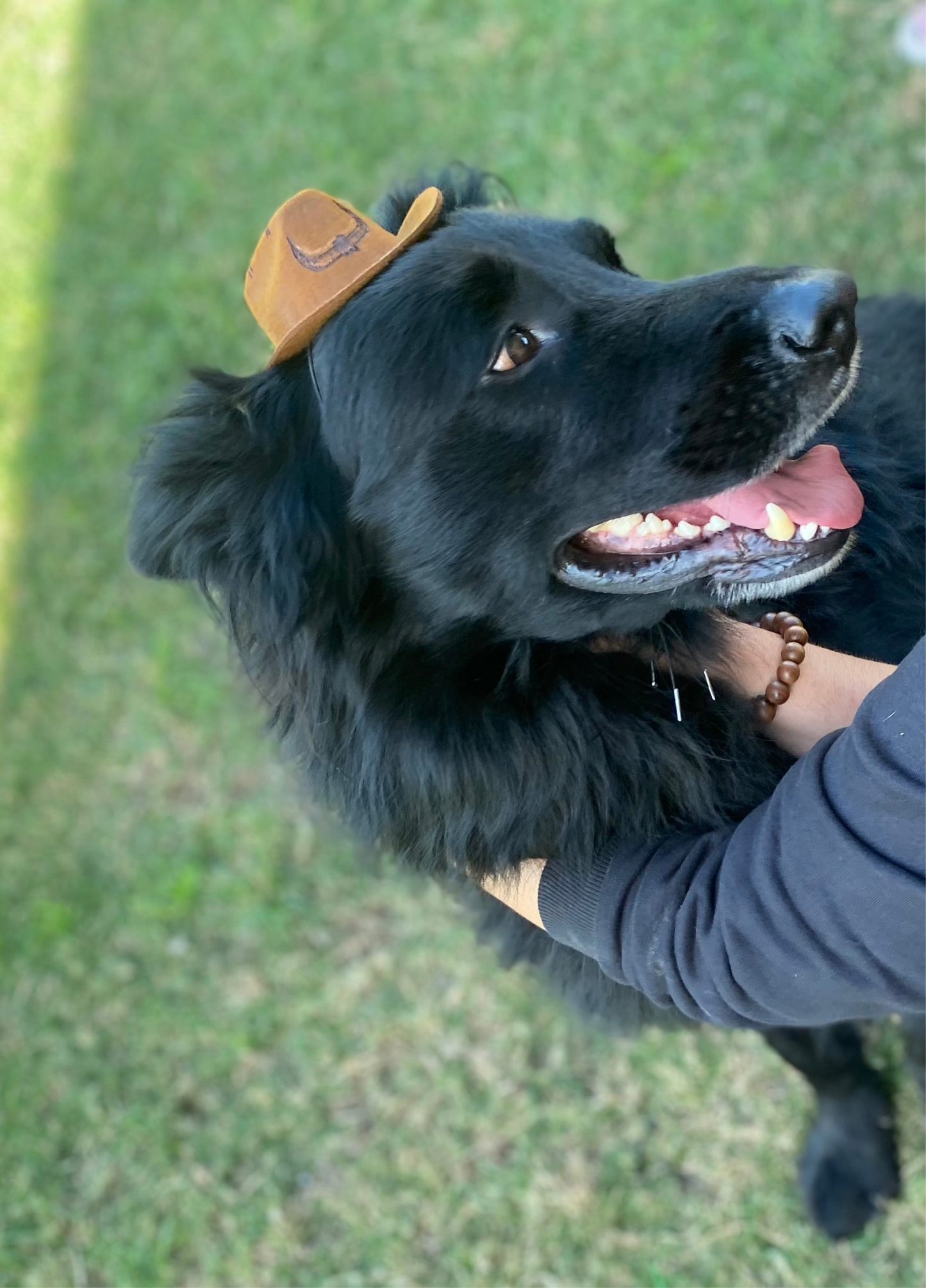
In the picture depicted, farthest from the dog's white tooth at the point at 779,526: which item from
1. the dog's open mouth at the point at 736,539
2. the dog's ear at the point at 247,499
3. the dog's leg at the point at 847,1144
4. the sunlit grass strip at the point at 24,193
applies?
the sunlit grass strip at the point at 24,193

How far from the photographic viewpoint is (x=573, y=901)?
5.02 ft

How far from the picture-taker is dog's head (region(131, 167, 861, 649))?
4.96 feet

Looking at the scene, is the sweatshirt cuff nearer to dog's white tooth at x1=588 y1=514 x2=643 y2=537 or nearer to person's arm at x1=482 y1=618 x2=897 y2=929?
person's arm at x1=482 y1=618 x2=897 y2=929

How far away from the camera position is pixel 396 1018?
2779 mm

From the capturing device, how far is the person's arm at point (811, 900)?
46.1 inches

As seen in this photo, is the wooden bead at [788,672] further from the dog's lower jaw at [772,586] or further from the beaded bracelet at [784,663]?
the dog's lower jaw at [772,586]

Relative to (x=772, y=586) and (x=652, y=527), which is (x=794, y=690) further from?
(x=652, y=527)

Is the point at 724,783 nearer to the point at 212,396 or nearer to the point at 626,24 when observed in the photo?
the point at 212,396

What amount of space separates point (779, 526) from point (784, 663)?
0.21 metres

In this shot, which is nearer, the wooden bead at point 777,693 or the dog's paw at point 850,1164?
the wooden bead at point 777,693

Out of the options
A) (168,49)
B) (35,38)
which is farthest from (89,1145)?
(35,38)

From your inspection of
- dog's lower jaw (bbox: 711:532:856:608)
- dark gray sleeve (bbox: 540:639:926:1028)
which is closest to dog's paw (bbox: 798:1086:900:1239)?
dark gray sleeve (bbox: 540:639:926:1028)

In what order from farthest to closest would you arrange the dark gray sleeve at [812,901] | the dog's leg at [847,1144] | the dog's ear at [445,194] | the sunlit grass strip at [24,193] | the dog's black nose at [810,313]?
the sunlit grass strip at [24,193], the dog's leg at [847,1144], the dog's ear at [445,194], the dog's black nose at [810,313], the dark gray sleeve at [812,901]

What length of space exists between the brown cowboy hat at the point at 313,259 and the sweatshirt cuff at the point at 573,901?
0.90 meters
